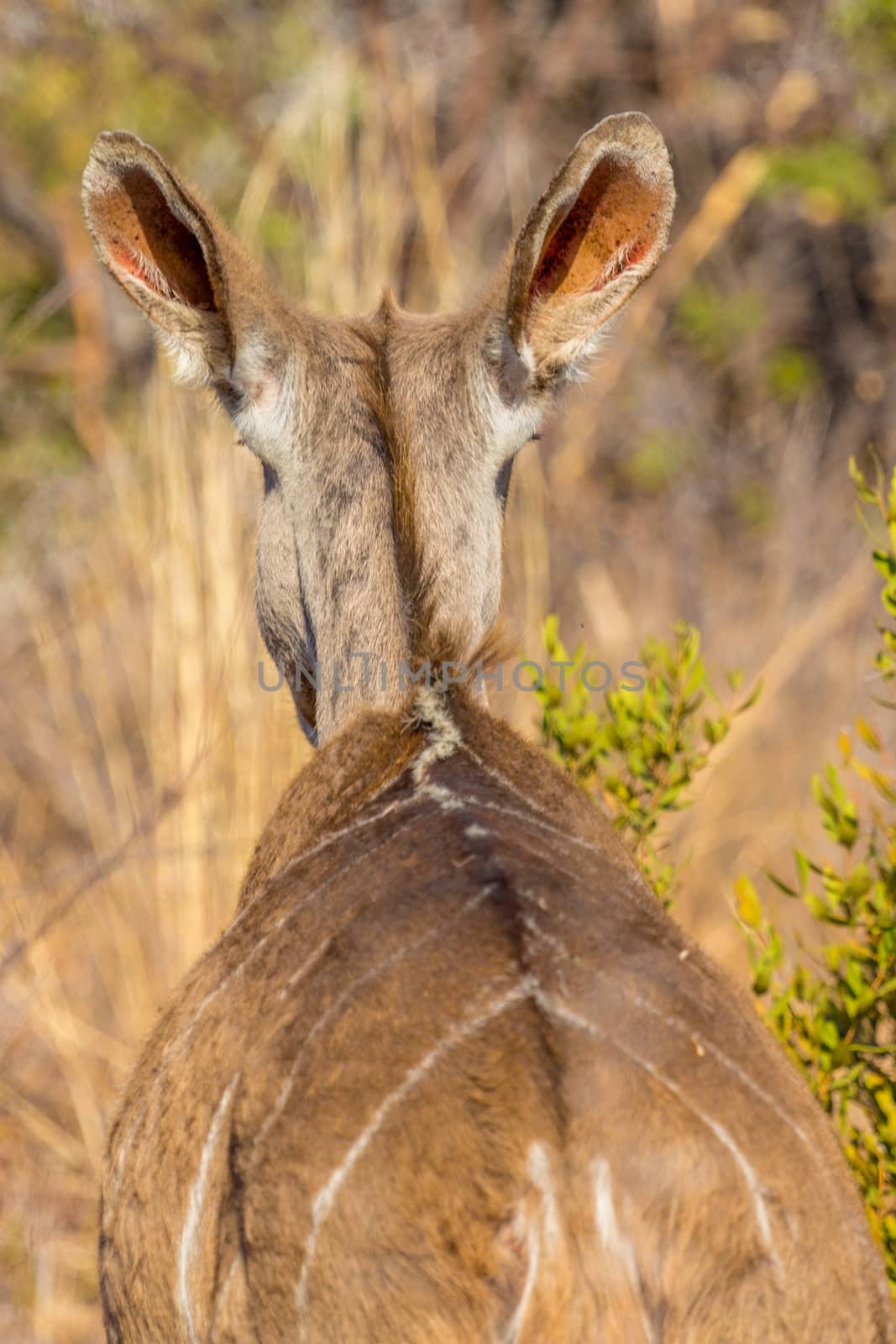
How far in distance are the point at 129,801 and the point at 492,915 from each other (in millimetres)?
4117

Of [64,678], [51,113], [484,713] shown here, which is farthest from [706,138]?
[484,713]

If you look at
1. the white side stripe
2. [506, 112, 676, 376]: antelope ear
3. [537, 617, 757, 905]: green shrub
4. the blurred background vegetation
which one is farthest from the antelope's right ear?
the white side stripe

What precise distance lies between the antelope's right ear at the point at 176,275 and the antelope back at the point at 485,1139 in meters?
1.23

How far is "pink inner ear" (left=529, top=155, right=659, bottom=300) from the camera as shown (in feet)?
10.4

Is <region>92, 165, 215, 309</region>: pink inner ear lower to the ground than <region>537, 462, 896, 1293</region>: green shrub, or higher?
higher

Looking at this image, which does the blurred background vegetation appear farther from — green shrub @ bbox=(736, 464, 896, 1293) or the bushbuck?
the bushbuck

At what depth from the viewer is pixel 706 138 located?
11.4m

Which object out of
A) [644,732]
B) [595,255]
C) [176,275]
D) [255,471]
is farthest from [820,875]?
[255,471]

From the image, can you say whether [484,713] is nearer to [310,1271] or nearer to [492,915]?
[492,915]

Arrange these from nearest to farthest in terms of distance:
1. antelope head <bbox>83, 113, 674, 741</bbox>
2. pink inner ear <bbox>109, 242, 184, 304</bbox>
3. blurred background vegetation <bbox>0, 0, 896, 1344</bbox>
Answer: antelope head <bbox>83, 113, 674, 741</bbox>
pink inner ear <bbox>109, 242, 184, 304</bbox>
blurred background vegetation <bbox>0, 0, 896, 1344</bbox>

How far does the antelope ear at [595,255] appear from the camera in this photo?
311 centimetres

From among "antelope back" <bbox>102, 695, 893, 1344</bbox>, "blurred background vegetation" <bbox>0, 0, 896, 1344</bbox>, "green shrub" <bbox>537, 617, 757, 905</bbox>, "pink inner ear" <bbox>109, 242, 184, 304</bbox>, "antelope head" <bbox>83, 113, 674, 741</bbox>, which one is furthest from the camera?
"blurred background vegetation" <bbox>0, 0, 896, 1344</bbox>

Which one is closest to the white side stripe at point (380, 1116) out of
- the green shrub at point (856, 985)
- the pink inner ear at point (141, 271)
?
the green shrub at point (856, 985)

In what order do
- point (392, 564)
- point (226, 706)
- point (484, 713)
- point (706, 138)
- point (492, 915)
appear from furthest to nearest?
point (706, 138), point (226, 706), point (392, 564), point (484, 713), point (492, 915)
